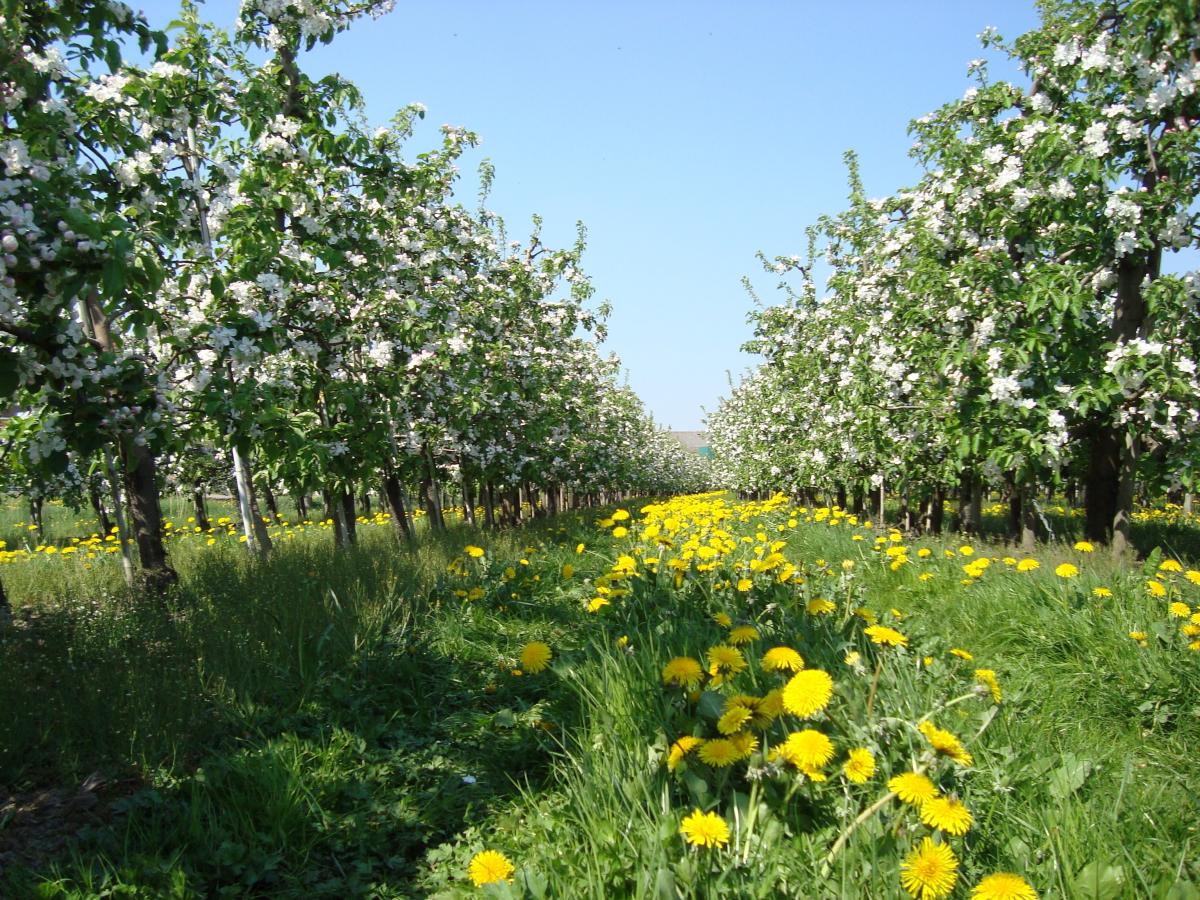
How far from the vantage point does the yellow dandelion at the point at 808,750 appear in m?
2.04

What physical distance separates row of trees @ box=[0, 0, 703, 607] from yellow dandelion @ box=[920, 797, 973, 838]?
11.2ft

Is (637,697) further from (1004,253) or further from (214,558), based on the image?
(1004,253)

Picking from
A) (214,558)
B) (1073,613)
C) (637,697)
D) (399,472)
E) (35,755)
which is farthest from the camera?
(399,472)

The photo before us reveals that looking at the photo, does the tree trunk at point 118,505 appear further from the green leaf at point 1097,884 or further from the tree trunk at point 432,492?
the green leaf at point 1097,884

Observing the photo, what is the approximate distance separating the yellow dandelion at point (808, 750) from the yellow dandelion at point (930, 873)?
1.03 ft

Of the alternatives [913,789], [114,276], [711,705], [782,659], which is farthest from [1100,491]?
[114,276]

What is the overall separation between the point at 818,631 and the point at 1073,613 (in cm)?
169

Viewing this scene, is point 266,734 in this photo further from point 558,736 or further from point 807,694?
point 807,694

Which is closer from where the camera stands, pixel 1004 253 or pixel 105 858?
pixel 105 858

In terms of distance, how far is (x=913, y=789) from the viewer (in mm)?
1926

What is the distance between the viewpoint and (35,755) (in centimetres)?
336

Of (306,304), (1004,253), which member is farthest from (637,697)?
(1004,253)

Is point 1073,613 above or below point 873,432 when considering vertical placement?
below

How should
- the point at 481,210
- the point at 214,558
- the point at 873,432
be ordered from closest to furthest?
the point at 214,558 < the point at 873,432 < the point at 481,210
